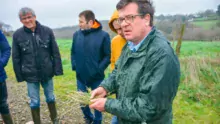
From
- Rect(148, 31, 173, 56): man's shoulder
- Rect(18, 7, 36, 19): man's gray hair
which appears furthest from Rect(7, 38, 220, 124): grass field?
Rect(148, 31, 173, 56): man's shoulder

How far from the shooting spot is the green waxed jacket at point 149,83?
73.2 inches

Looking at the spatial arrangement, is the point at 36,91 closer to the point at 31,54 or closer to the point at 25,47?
the point at 31,54

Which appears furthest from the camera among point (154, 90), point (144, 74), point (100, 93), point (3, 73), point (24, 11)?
point (3, 73)

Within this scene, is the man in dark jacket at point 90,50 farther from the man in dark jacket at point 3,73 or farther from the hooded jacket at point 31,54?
the man in dark jacket at point 3,73

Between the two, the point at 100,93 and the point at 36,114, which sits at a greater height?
the point at 100,93

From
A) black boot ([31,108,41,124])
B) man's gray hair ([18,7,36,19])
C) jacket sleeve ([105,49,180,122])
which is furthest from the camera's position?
black boot ([31,108,41,124])

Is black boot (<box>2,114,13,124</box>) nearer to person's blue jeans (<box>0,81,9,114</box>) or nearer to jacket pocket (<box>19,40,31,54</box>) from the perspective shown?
person's blue jeans (<box>0,81,9,114</box>)

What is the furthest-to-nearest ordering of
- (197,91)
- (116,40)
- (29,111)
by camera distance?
(197,91) → (29,111) → (116,40)


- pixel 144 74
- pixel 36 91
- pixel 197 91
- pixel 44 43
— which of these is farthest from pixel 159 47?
pixel 197 91

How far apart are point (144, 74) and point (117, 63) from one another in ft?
2.26

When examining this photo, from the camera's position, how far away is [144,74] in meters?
1.98

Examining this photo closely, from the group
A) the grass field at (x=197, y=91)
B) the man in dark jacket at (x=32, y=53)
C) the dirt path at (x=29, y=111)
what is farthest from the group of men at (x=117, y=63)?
the grass field at (x=197, y=91)

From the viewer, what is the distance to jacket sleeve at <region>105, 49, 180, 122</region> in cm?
185

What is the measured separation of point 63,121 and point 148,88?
3.62 metres
